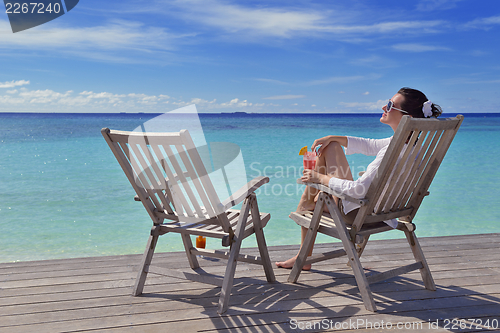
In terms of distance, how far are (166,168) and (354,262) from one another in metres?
1.24

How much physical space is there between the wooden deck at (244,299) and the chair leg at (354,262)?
68 mm

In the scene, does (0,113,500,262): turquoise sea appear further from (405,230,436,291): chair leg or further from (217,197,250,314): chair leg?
(405,230,436,291): chair leg

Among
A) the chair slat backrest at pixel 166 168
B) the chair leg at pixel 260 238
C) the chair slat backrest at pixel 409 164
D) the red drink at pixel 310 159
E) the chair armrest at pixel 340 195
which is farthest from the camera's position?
the red drink at pixel 310 159

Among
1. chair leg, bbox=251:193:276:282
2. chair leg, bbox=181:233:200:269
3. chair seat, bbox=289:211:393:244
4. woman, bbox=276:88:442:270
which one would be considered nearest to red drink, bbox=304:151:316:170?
woman, bbox=276:88:442:270

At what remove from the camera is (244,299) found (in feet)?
7.66

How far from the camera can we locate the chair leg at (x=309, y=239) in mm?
2373

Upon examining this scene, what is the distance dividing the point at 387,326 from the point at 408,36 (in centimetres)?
4665

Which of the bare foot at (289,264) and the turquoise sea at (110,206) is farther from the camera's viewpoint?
the turquoise sea at (110,206)

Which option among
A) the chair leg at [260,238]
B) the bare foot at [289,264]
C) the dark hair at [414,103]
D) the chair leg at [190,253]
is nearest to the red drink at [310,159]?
the chair leg at [260,238]

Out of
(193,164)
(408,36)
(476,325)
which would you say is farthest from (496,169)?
(408,36)

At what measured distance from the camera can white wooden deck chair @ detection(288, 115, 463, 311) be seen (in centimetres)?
206

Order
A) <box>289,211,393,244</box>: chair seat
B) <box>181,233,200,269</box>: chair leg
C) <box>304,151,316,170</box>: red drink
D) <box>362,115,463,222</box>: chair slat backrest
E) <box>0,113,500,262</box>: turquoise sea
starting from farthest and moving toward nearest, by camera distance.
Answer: <box>0,113,500,262</box>: turquoise sea, <box>181,233,200,269</box>: chair leg, <box>304,151,316,170</box>: red drink, <box>289,211,393,244</box>: chair seat, <box>362,115,463,222</box>: chair slat backrest

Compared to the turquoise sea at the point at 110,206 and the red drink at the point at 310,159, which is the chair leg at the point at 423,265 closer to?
the red drink at the point at 310,159

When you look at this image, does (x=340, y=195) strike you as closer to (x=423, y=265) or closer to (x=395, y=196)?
(x=395, y=196)
